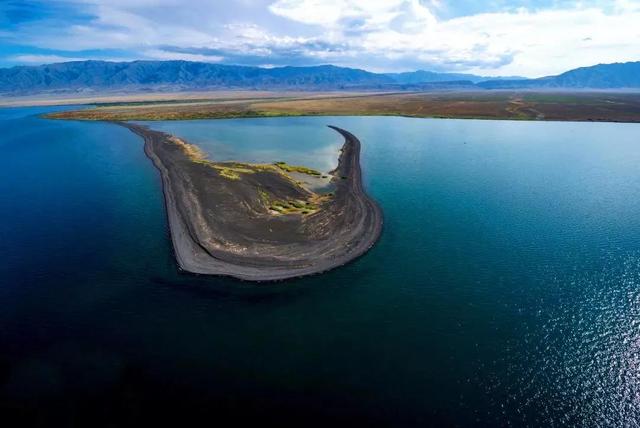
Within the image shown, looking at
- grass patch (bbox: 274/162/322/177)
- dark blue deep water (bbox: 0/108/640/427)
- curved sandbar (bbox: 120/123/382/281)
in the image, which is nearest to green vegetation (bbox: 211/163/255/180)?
curved sandbar (bbox: 120/123/382/281)

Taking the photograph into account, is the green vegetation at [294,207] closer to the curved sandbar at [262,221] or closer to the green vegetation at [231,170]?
the curved sandbar at [262,221]

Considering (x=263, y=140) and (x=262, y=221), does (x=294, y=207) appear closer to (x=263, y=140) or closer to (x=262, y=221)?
(x=262, y=221)

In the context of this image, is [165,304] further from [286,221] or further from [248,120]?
[248,120]

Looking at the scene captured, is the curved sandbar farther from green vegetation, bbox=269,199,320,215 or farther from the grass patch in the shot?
the grass patch

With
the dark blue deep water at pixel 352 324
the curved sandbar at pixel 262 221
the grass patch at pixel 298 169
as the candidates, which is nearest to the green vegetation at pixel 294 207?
the curved sandbar at pixel 262 221

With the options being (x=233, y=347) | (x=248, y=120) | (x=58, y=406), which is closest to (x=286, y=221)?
(x=233, y=347)

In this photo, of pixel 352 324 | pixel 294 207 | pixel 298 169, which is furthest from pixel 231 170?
pixel 352 324
